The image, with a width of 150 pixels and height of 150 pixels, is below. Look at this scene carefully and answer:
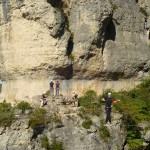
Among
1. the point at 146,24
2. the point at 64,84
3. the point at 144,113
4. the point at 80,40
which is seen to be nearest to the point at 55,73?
the point at 64,84

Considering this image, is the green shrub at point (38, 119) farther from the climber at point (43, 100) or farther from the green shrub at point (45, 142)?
the climber at point (43, 100)

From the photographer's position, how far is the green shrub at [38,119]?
66.3ft

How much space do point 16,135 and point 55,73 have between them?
5.42 m

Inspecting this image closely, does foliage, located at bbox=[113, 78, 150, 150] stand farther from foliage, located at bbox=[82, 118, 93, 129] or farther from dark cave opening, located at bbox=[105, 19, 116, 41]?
dark cave opening, located at bbox=[105, 19, 116, 41]

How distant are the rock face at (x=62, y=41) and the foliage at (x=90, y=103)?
132cm

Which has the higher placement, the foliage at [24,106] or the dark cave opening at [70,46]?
the dark cave opening at [70,46]

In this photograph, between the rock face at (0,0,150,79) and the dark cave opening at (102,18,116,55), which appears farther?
the dark cave opening at (102,18,116,55)

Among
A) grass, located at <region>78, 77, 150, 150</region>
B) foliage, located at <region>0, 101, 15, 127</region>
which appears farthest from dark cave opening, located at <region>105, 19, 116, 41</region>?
foliage, located at <region>0, 101, 15, 127</region>

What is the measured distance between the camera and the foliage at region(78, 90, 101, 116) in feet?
71.4

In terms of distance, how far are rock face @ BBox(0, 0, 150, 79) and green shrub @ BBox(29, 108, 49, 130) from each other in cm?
386

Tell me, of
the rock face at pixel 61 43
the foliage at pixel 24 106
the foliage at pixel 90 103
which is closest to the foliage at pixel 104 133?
the foliage at pixel 90 103

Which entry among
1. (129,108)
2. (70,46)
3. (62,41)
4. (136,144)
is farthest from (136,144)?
(62,41)

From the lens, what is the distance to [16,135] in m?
20.0

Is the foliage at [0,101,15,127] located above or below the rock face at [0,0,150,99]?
below
